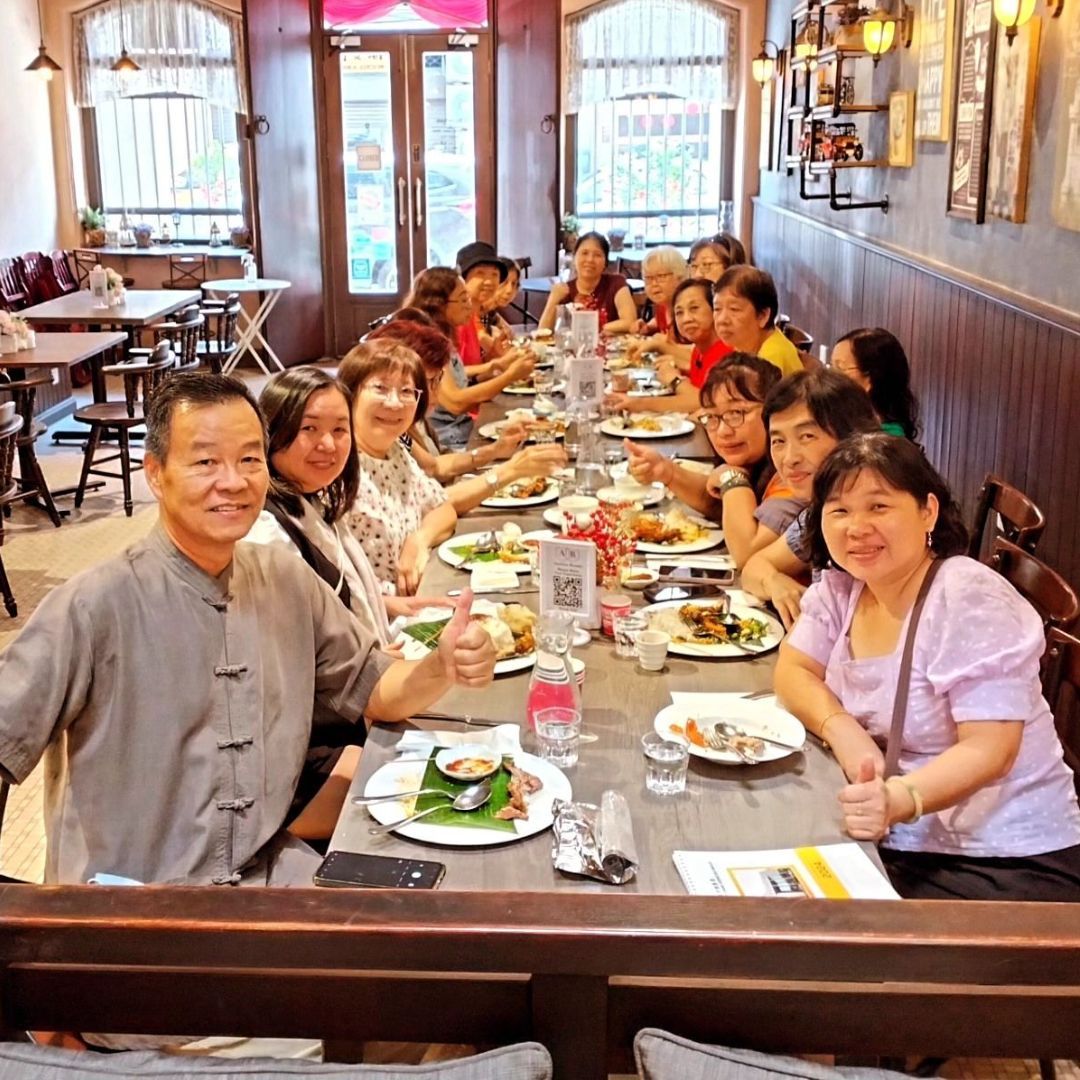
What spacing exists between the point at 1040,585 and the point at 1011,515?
61 centimetres

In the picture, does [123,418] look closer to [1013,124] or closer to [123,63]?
[1013,124]

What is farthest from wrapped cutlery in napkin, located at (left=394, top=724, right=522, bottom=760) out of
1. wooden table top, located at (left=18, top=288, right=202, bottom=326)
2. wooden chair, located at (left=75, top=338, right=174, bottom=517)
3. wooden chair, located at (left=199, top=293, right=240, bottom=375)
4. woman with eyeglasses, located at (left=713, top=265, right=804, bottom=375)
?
wooden chair, located at (left=199, top=293, right=240, bottom=375)

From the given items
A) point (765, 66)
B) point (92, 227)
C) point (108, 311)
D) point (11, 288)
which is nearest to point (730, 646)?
point (108, 311)

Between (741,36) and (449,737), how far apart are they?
30.0 feet

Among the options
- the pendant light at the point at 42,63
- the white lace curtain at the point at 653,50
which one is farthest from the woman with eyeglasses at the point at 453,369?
the pendant light at the point at 42,63

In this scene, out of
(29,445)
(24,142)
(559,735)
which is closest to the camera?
(559,735)

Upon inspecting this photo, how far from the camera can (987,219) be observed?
4.27m

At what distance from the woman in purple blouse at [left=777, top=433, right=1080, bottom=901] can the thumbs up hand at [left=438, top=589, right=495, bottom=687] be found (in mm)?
501

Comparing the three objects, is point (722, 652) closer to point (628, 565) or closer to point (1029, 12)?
point (628, 565)

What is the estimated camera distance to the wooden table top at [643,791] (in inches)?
61.1

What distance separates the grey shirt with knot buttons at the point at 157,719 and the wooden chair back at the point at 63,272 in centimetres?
869

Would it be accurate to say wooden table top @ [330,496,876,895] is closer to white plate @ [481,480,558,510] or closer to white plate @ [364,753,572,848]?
white plate @ [364,753,572,848]

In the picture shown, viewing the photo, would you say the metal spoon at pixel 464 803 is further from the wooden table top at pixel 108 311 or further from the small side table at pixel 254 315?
the small side table at pixel 254 315

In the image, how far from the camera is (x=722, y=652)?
2.24 metres
